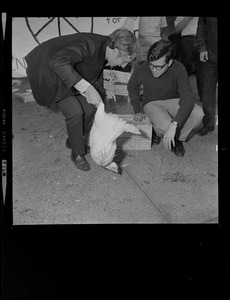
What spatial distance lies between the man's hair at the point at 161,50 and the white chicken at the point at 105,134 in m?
0.39

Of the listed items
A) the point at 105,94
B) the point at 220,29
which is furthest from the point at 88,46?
the point at 220,29

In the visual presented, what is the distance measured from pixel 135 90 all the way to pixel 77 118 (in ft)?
1.19

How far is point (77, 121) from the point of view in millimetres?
2654

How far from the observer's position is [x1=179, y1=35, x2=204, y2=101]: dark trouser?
2623mm

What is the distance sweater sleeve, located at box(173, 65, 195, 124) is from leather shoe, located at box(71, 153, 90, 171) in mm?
563

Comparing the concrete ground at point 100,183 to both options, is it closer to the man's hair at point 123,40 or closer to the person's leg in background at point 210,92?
the person's leg in background at point 210,92

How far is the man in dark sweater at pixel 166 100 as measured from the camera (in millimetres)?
2639

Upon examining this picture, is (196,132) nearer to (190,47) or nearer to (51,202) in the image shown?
(190,47)

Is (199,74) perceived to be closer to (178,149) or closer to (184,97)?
(184,97)

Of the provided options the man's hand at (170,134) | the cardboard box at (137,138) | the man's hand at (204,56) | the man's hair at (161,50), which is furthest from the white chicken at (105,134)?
the man's hand at (204,56)

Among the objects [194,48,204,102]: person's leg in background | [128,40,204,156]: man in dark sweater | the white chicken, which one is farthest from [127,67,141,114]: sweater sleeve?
[194,48,204,102]: person's leg in background

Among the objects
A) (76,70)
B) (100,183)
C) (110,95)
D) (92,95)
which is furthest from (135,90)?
(100,183)
